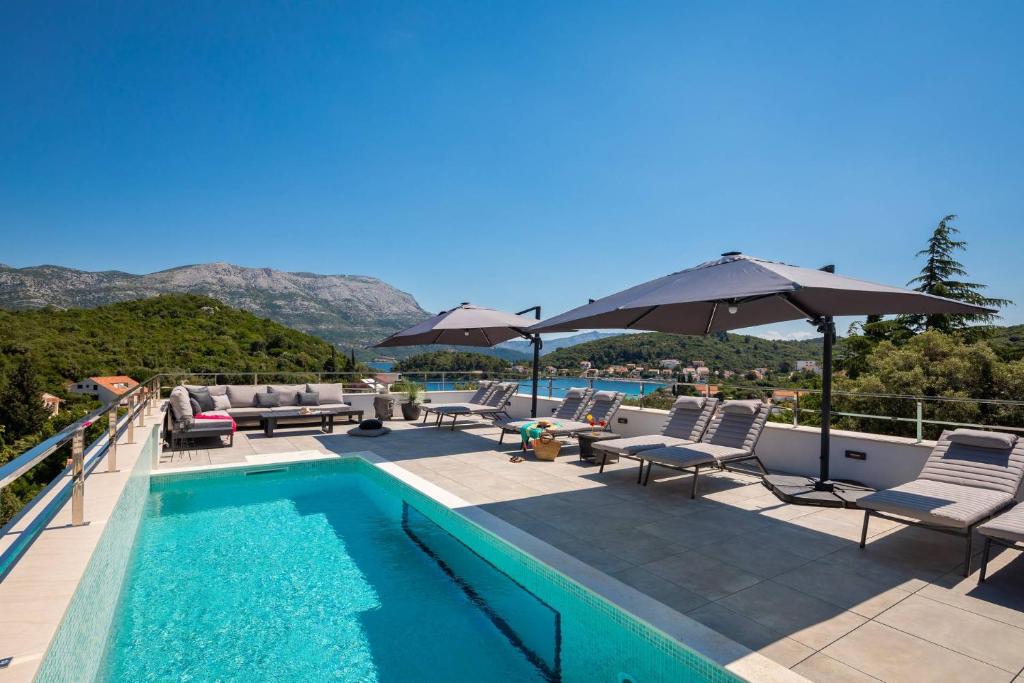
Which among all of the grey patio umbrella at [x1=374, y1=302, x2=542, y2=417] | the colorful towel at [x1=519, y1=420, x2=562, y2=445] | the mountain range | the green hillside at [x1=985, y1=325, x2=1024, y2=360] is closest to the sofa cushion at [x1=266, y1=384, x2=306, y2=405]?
the grey patio umbrella at [x1=374, y1=302, x2=542, y2=417]

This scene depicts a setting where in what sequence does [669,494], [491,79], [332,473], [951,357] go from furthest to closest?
[951,357]
[491,79]
[332,473]
[669,494]

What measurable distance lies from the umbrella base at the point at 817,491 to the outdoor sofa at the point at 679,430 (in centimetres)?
90

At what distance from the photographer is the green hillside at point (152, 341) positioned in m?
30.0

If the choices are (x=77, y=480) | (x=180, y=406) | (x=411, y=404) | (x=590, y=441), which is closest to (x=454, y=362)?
(x=411, y=404)

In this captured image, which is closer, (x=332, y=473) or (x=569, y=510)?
(x=569, y=510)

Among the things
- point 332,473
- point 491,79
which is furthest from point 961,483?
point 491,79

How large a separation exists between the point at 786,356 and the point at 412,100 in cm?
1955

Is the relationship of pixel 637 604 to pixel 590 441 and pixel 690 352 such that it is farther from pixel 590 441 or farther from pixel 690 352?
pixel 690 352

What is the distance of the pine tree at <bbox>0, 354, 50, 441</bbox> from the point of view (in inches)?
1415

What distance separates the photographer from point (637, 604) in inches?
109

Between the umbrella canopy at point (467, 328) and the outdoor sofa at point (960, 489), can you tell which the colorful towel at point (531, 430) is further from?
the outdoor sofa at point (960, 489)

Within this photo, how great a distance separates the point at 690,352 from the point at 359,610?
19713 mm

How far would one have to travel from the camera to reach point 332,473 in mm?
6801

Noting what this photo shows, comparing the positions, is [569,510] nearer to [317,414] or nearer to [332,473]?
[332,473]
